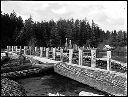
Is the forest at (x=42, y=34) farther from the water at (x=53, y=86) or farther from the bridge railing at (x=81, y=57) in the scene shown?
the water at (x=53, y=86)

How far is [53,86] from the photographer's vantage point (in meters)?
14.4

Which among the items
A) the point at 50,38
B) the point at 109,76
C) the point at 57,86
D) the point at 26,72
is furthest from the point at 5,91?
the point at 50,38

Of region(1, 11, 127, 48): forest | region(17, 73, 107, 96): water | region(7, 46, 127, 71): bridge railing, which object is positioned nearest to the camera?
region(17, 73, 107, 96): water

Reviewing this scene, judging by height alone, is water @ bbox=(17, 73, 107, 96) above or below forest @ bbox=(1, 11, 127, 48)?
below

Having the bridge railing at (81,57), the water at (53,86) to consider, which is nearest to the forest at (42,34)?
the bridge railing at (81,57)

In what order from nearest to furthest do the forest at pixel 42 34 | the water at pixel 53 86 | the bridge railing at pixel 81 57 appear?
the water at pixel 53 86
the bridge railing at pixel 81 57
the forest at pixel 42 34

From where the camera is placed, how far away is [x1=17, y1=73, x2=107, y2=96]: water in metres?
12.7

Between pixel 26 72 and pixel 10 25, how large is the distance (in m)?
58.0

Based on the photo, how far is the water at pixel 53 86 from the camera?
12740 millimetres

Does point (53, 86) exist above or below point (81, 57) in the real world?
below

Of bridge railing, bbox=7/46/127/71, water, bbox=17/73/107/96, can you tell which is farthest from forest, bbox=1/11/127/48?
water, bbox=17/73/107/96

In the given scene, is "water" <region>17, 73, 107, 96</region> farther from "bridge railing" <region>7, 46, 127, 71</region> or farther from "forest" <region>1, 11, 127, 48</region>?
"forest" <region>1, 11, 127, 48</region>

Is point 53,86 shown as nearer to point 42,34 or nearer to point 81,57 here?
point 81,57

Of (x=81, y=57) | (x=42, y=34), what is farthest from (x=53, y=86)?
(x=42, y=34)
